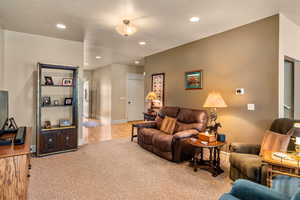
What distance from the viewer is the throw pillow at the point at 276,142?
7.12ft

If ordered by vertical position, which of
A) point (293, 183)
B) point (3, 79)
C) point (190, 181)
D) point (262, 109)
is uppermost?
point (3, 79)

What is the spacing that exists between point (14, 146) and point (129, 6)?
2.39m

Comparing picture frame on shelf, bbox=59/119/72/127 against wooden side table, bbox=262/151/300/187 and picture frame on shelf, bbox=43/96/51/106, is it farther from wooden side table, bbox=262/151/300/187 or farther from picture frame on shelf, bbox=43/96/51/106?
wooden side table, bbox=262/151/300/187

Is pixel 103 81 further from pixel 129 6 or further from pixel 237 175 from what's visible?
pixel 237 175

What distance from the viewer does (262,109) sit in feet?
9.86

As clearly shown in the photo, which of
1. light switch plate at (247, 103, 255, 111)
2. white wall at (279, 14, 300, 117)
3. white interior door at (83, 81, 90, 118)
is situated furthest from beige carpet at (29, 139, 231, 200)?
white interior door at (83, 81, 90, 118)

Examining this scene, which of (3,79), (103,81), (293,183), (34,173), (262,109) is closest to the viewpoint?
(293,183)

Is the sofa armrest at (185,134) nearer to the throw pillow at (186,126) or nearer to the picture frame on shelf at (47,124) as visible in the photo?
the throw pillow at (186,126)

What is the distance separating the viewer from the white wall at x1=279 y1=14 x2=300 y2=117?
2836mm

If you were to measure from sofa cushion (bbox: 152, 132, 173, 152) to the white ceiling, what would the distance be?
224cm

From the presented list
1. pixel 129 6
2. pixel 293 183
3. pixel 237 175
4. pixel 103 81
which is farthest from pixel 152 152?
pixel 103 81

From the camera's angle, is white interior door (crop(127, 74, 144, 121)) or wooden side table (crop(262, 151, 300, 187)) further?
white interior door (crop(127, 74, 144, 121))

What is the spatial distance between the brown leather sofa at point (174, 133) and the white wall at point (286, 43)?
1.41 metres

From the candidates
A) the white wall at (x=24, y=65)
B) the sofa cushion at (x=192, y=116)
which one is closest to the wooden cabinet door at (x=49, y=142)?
the white wall at (x=24, y=65)
